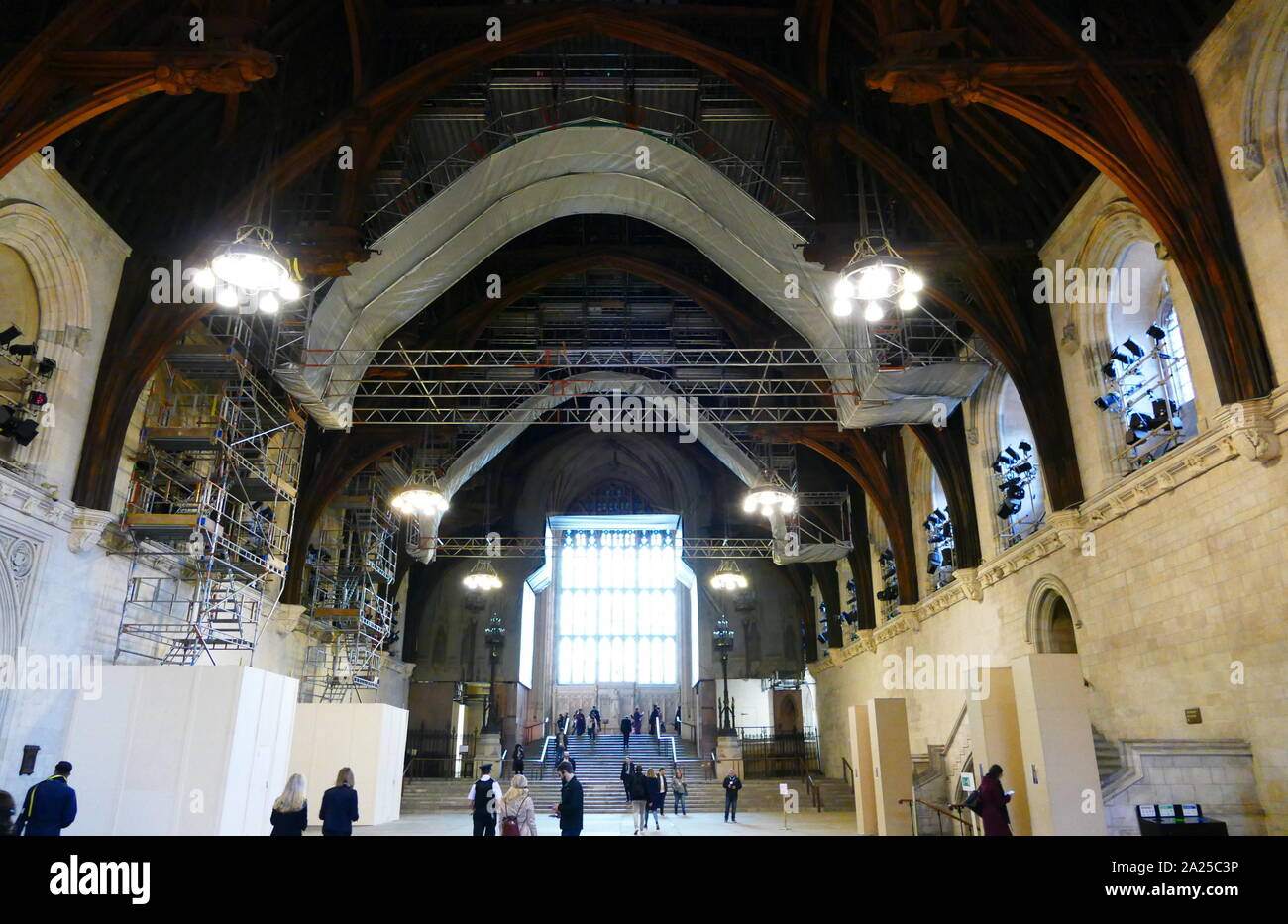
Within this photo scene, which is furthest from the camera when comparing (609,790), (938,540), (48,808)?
(609,790)

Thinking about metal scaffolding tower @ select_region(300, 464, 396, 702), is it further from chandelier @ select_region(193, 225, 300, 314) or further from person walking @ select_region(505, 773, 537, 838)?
person walking @ select_region(505, 773, 537, 838)

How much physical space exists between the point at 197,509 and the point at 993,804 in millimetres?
12795

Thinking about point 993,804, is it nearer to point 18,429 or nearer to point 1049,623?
point 1049,623

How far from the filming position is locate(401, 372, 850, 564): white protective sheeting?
22.3m

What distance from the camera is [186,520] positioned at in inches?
514

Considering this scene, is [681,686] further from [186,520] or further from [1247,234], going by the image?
[1247,234]

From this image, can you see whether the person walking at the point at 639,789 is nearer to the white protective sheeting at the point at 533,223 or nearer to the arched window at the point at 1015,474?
the white protective sheeting at the point at 533,223

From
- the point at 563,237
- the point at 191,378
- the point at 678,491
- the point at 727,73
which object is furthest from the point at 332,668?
the point at 727,73

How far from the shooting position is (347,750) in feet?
56.7

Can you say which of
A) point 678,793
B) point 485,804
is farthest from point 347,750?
point 485,804

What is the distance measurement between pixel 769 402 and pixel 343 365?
1195 cm

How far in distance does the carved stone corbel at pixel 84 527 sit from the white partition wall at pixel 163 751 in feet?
6.41

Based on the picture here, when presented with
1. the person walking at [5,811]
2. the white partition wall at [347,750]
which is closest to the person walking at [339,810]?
the person walking at [5,811]

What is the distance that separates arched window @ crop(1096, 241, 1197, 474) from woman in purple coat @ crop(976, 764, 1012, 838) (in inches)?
208
